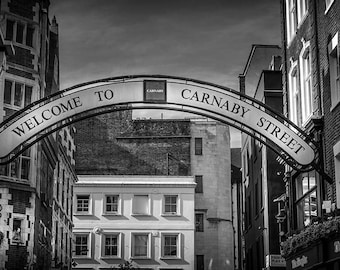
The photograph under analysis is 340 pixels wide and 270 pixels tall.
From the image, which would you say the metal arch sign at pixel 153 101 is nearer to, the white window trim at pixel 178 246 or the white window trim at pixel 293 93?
the white window trim at pixel 293 93

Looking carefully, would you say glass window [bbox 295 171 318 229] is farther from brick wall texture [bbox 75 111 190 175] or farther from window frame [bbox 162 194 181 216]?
brick wall texture [bbox 75 111 190 175]

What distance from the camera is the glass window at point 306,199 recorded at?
2326 cm

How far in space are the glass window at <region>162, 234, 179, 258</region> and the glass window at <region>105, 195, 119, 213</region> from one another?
4623mm

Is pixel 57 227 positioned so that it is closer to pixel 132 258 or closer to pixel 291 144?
pixel 132 258

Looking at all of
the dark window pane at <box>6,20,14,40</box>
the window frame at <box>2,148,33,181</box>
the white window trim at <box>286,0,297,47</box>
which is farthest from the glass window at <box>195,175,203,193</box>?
the white window trim at <box>286,0,297,47</box>

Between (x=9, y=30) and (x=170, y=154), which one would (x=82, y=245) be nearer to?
(x=170, y=154)

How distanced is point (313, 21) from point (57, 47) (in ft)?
74.5

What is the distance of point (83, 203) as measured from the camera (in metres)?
66.1

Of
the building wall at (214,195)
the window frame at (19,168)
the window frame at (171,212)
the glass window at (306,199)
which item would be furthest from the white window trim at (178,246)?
the glass window at (306,199)

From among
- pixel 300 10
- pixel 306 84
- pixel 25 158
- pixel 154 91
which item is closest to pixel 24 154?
pixel 25 158

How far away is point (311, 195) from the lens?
23.5 m

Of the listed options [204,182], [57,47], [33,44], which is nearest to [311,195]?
[33,44]

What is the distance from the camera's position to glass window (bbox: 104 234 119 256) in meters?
64.8

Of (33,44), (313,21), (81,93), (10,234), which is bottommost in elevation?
(10,234)
